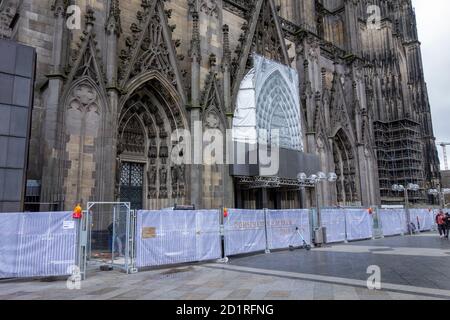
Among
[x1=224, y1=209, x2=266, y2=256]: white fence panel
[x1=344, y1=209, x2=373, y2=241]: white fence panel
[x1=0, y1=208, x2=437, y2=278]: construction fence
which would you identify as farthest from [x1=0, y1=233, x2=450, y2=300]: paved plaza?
[x1=344, y1=209, x2=373, y2=241]: white fence panel

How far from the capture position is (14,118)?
37.3 feet

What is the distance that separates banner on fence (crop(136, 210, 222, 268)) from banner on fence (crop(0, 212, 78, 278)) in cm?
210

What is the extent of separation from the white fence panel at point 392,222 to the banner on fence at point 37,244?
814 inches

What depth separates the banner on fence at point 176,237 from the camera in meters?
11.7

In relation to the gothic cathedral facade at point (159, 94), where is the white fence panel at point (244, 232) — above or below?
below

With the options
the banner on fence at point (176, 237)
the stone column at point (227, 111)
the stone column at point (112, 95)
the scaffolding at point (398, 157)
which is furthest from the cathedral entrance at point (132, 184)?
the scaffolding at point (398, 157)

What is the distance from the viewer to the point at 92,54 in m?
15.9

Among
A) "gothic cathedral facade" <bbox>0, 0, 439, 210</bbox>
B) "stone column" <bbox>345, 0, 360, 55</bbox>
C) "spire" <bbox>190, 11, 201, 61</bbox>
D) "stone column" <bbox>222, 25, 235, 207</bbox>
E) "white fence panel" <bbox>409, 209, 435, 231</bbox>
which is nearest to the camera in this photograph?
"gothic cathedral facade" <bbox>0, 0, 439, 210</bbox>

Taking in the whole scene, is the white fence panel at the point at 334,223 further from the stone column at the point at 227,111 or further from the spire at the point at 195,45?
the spire at the point at 195,45

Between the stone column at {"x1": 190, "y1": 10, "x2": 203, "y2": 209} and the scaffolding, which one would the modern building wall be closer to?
the stone column at {"x1": 190, "y1": 10, "x2": 203, "y2": 209}

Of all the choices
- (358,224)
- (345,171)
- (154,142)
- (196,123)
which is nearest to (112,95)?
(154,142)

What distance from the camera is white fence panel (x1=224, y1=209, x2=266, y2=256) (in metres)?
14.3

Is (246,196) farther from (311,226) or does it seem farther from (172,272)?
(172,272)

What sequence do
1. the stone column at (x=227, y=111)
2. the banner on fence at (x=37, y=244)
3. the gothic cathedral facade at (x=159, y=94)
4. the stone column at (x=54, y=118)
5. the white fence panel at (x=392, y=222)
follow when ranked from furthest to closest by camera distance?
the white fence panel at (x=392, y=222) → the stone column at (x=227, y=111) → the gothic cathedral facade at (x=159, y=94) → the stone column at (x=54, y=118) → the banner on fence at (x=37, y=244)
